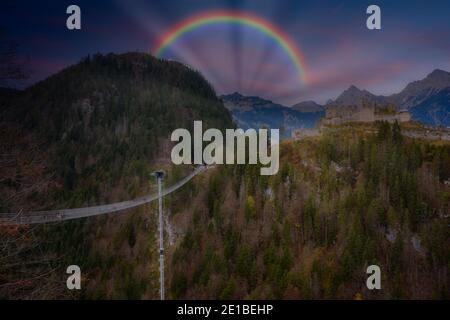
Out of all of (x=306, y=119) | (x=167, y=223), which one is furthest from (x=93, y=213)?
(x=306, y=119)

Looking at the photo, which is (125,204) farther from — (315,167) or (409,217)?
(409,217)

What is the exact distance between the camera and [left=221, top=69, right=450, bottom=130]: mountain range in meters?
→ 63.4

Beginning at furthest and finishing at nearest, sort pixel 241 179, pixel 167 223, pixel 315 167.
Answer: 1. pixel 167 223
2. pixel 241 179
3. pixel 315 167

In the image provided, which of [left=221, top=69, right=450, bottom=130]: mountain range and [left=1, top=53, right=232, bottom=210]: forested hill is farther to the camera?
[left=1, top=53, right=232, bottom=210]: forested hill

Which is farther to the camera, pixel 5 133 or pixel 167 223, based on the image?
pixel 167 223

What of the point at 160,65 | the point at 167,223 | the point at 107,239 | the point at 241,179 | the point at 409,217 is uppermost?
the point at 160,65

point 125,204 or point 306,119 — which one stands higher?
point 306,119

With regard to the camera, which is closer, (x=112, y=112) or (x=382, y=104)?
(x=382, y=104)

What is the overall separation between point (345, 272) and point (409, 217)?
24.3ft

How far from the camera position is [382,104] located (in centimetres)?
5219

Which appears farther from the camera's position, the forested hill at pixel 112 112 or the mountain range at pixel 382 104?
the forested hill at pixel 112 112

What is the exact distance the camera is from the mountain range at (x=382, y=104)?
6338cm
